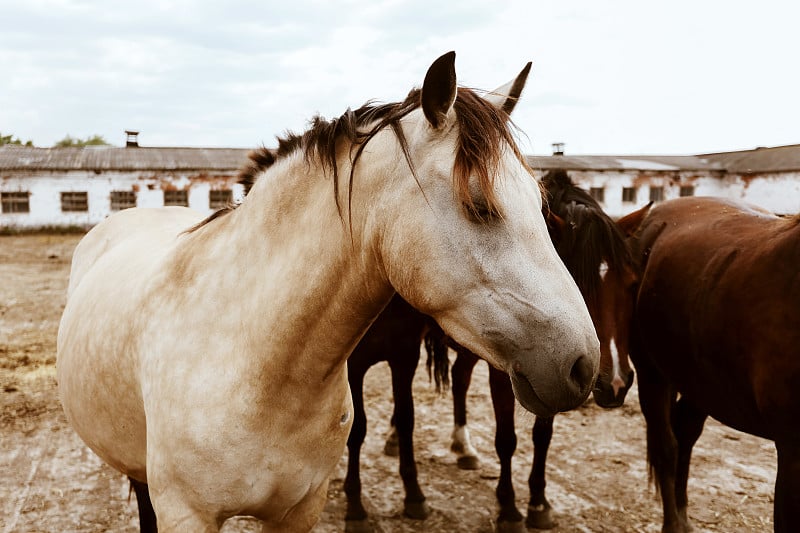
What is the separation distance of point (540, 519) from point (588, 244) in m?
1.84

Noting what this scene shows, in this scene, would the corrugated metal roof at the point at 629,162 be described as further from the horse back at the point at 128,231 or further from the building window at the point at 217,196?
the horse back at the point at 128,231

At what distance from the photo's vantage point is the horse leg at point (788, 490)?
7.17 feet

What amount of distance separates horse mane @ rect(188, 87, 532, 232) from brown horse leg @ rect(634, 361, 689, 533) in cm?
272

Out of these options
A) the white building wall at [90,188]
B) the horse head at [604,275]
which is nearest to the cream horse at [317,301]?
the horse head at [604,275]

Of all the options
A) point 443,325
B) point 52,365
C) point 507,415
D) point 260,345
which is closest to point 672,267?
point 507,415

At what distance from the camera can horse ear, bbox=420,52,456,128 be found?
134cm

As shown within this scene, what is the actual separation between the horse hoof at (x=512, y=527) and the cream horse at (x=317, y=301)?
75.3 inches

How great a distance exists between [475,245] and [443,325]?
260 millimetres

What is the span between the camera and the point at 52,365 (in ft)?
21.0

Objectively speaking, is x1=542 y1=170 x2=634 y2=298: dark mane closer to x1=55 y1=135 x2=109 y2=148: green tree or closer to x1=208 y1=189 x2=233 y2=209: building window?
x1=208 y1=189 x2=233 y2=209: building window

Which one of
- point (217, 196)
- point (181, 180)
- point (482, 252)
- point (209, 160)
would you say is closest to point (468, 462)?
point (482, 252)

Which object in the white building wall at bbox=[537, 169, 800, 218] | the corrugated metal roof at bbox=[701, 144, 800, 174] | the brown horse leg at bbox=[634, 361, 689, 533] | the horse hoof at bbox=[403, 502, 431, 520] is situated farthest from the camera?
the white building wall at bbox=[537, 169, 800, 218]

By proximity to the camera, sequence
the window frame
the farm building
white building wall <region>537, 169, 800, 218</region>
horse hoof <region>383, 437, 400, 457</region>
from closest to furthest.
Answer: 1. horse hoof <region>383, 437, 400, 457</region>
2. the farm building
3. the window frame
4. white building wall <region>537, 169, 800, 218</region>

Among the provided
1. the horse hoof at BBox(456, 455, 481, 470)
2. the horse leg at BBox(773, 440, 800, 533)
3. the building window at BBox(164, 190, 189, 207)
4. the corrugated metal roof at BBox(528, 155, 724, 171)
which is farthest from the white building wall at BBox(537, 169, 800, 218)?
the horse leg at BBox(773, 440, 800, 533)
